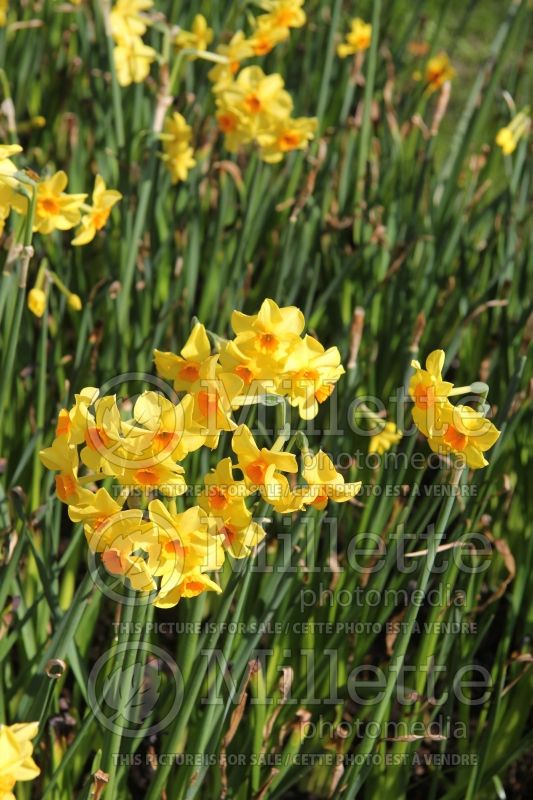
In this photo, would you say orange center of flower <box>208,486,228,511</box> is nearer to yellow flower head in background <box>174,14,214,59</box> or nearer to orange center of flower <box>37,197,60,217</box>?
orange center of flower <box>37,197,60,217</box>

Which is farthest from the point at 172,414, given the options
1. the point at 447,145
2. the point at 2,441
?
the point at 447,145

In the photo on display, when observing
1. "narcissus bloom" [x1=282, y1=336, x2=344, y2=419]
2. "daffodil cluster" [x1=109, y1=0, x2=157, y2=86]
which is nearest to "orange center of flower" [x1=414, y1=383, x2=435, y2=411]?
"narcissus bloom" [x1=282, y1=336, x2=344, y2=419]

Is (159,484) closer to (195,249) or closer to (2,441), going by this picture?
(2,441)

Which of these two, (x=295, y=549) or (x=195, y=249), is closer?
(x=295, y=549)

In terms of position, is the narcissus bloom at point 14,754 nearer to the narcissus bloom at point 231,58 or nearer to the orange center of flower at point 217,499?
the orange center of flower at point 217,499

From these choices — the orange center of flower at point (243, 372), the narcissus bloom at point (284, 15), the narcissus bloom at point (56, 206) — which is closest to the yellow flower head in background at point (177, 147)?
the narcissus bloom at point (284, 15)

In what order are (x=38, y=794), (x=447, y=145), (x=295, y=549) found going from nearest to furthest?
(x=295, y=549) → (x=38, y=794) → (x=447, y=145)

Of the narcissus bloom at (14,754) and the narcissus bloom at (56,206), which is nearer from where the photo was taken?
the narcissus bloom at (14,754)

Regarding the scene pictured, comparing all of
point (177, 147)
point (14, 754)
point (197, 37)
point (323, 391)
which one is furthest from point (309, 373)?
point (197, 37)
